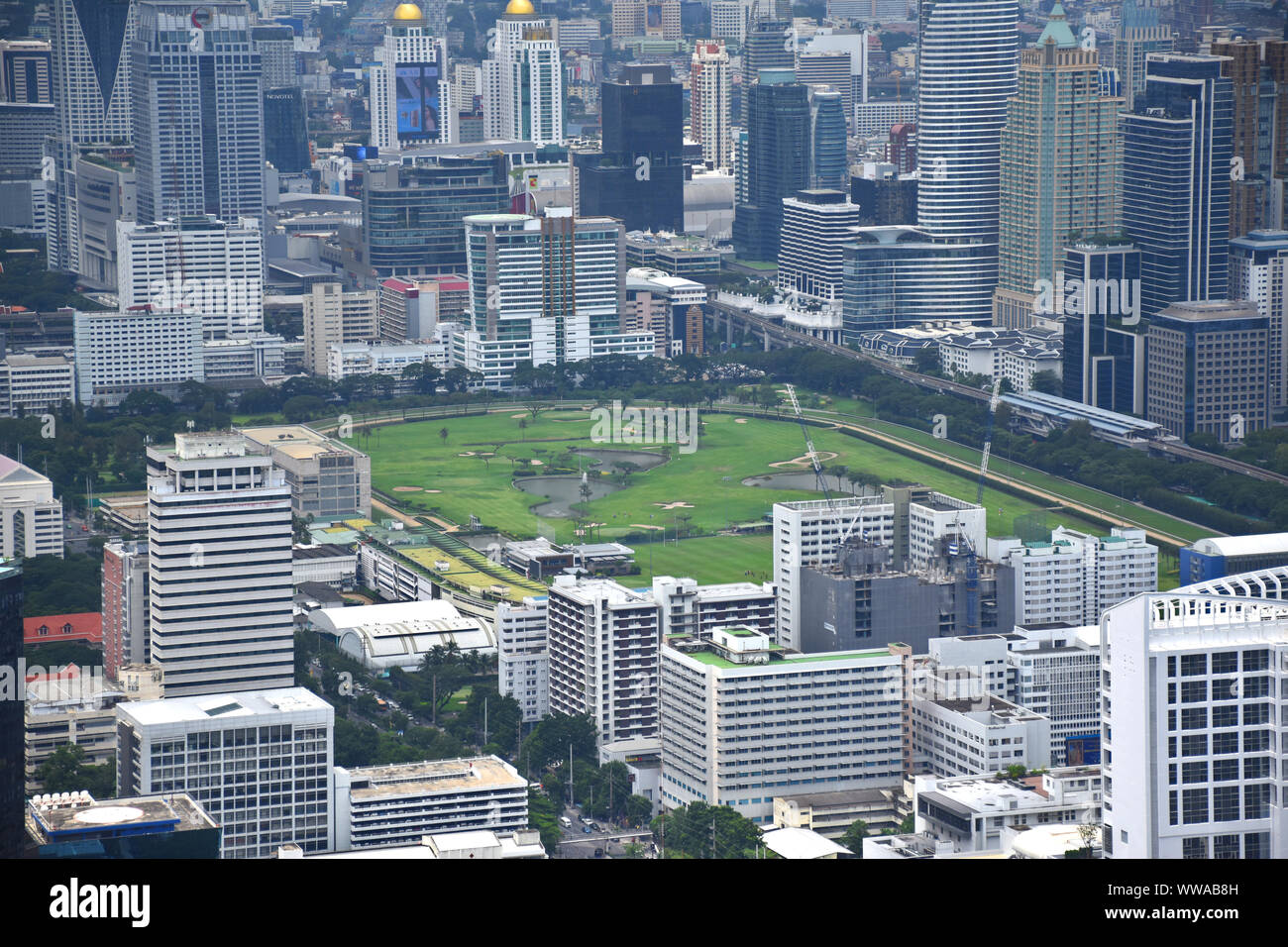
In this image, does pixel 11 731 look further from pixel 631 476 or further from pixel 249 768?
pixel 631 476

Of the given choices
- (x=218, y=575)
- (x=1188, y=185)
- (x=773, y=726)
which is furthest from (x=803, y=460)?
(x=773, y=726)

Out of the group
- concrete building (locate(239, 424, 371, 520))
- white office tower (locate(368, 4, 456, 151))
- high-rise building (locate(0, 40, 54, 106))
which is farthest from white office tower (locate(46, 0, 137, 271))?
concrete building (locate(239, 424, 371, 520))

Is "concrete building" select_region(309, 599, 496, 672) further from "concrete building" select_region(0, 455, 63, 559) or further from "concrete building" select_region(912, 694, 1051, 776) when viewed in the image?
"concrete building" select_region(912, 694, 1051, 776)

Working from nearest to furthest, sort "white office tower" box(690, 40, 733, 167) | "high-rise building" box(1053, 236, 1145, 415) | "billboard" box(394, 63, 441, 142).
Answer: "high-rise building" box(1053, 236, 1145, 415) < "white office tower" box(690, 40, 733, 167) < "billboard" box(394, 63, 441, 142)

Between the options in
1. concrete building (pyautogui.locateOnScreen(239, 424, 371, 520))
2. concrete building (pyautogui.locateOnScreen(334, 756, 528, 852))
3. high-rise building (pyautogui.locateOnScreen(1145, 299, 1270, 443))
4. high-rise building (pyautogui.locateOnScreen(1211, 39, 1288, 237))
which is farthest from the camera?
high-rise building (pyautogui.locateOnScreen(1211, 39, 1288, 237))

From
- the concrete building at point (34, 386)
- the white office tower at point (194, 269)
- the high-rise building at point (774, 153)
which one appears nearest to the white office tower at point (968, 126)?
the high-rise building at point (774, 153)

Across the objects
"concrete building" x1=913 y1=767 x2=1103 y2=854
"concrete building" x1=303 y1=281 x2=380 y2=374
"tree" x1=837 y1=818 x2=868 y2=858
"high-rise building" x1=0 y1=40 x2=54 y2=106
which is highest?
"high-rise building" x1=0 y1=40 x2=54 y2=106
